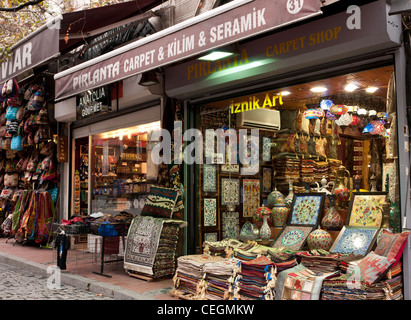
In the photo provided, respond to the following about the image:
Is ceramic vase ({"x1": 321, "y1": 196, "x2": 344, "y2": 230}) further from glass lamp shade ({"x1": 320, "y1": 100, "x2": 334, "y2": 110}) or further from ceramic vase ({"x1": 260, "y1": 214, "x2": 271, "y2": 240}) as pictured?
glass lamp shade ({"x1": 320, "y1": 100, "x2": 334, "y2": 110})

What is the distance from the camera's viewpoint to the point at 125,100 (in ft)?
28.3

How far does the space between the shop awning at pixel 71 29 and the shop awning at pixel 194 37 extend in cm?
63

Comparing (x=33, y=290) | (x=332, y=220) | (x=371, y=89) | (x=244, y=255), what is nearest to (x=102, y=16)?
(x=33, y=290)

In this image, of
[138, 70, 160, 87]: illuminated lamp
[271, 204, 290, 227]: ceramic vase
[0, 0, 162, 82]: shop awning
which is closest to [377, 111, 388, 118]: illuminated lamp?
[271, 204, 290, 227]: ceramic vase

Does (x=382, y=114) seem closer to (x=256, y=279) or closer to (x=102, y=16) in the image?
(x=256, y=279)

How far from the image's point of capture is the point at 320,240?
5.44 meters

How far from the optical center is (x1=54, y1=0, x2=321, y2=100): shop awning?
4.28 meters

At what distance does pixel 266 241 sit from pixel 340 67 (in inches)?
98.4

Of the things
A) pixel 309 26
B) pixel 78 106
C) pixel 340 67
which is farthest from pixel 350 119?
pixel 78 106

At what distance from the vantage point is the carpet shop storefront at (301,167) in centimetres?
464

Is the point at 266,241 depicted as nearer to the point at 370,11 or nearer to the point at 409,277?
the point at 409,277

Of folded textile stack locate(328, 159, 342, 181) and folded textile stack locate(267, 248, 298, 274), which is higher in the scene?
folded textile stack locate(328, 159, 342, 181)

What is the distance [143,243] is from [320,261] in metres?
2.86

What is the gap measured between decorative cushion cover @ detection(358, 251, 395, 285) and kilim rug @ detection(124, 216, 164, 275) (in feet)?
10.1
